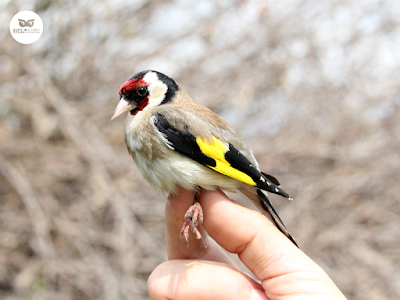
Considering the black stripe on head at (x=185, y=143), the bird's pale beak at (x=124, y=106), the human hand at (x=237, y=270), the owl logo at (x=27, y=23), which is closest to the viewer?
the human hand at (x=237, y=270)

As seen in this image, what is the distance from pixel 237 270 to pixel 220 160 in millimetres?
593

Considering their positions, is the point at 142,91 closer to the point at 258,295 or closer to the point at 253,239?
the point at 253,239

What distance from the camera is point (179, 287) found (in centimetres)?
165

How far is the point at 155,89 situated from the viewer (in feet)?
6.27

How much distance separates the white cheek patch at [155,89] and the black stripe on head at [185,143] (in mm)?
316

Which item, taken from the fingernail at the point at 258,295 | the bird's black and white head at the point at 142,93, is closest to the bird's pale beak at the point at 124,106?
the bird's black and white head at the point at 142,93

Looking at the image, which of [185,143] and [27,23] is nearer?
[185,143]

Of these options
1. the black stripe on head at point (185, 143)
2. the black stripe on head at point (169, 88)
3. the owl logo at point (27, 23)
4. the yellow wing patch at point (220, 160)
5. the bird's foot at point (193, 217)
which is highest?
the owl logo at point (27, 23)

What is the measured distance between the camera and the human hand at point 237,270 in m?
1.47

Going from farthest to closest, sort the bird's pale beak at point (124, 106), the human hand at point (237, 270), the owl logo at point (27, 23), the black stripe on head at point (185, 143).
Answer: the owl logo at point (27, 23) < the bird's pale beak at point (124, 106) < the black stripe on head at point (185, 143) < the human hand at point (237, 270)

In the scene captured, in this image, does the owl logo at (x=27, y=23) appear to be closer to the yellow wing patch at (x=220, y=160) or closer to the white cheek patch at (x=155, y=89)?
the white cheek patch at (x=155, y=89)

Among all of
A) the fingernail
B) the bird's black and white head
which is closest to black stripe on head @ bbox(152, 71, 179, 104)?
the bird's black and white head

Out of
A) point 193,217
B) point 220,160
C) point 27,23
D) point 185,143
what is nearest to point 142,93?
point 185,143

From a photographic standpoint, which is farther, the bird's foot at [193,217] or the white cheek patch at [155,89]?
the white cheek patch at [155,89]
